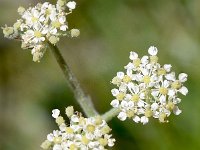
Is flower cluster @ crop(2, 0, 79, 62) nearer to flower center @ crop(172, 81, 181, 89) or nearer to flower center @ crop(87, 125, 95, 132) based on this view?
flower center @ crop(87, 125, 95, 132)

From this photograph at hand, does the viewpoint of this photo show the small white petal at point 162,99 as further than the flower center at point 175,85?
No

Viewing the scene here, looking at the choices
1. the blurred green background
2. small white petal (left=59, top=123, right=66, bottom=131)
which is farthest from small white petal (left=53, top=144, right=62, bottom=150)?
the blurred green background

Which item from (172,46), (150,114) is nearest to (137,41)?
(172,46)

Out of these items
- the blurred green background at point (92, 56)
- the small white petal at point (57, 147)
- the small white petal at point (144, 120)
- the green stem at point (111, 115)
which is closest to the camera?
the small white petal at point (57, 147)

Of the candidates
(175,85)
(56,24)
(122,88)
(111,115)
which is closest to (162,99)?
(175,85)

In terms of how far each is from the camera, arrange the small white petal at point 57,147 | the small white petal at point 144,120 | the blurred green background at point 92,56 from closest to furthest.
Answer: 1. the small white petal at point 57,147
2. the small white petal at point 144,120
3. the blurred green background at point 92,56

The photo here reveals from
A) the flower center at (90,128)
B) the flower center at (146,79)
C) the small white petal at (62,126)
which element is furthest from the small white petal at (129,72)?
the small white petal at (62,126)

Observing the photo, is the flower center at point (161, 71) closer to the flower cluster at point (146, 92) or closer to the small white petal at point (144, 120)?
the flower cluster at point (146, 92)

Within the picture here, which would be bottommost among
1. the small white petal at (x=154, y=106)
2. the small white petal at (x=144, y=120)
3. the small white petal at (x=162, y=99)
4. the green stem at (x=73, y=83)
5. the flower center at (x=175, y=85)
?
the small white petal at (x=144, y=120)
